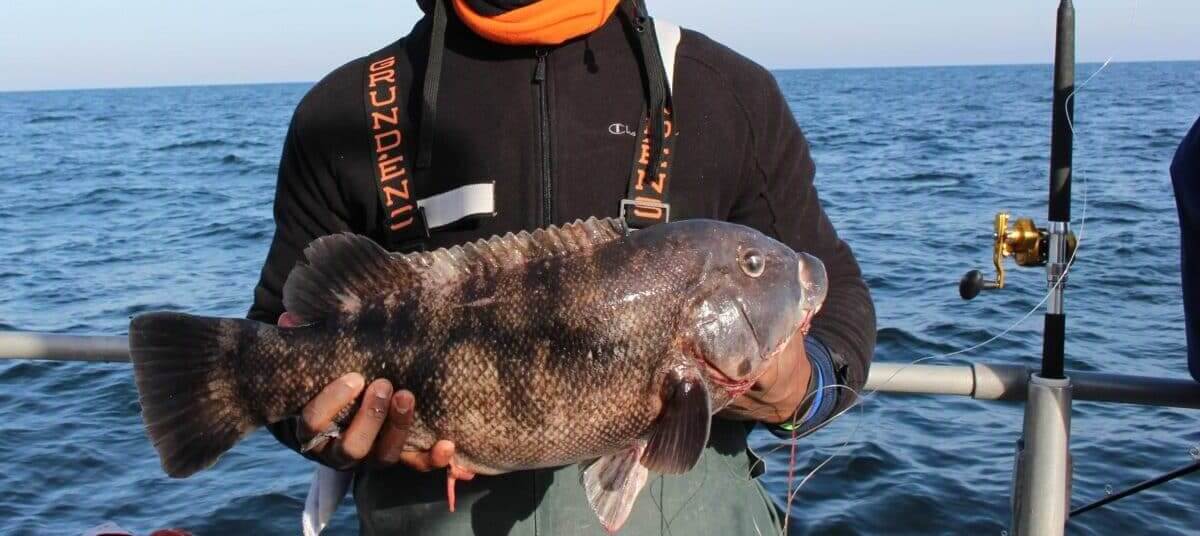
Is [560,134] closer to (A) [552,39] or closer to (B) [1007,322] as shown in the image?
(A) [552,39]

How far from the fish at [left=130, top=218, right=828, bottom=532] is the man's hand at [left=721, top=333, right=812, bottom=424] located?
4 cm

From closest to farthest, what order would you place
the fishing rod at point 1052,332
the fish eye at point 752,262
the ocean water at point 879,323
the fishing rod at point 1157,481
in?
the fish eye at point 752,262, the fishing rod at point 1052,332, the fishing rod at point 1157,481, the ocean water at point 879,323

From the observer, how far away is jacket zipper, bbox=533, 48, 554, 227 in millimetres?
2479

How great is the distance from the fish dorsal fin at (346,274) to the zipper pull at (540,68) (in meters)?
0.54

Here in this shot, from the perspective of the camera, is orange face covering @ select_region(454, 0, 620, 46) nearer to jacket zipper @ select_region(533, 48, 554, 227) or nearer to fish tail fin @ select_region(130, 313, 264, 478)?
jacket zipper @ select_region(533, 48, 554, 227)

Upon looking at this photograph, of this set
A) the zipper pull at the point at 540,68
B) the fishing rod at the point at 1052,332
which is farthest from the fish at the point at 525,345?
the fishing rod at the point at 1052,332

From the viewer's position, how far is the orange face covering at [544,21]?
2.42 m

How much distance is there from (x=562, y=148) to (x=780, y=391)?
718 millimetres

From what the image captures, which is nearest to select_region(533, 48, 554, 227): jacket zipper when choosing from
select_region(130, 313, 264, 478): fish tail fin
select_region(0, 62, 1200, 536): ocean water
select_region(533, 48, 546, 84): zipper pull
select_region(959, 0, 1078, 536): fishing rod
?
select_region(533, 48, 546, 84): zipper pull

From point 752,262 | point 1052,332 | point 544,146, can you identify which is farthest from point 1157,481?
point 544,146

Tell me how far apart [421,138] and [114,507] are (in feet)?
19.8

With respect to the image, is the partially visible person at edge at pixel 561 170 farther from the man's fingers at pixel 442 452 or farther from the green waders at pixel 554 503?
the man's fingers at pixel 442 452

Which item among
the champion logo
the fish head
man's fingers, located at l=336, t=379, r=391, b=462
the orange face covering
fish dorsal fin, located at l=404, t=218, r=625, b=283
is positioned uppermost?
the orange face covering

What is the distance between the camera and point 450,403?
2201mm
